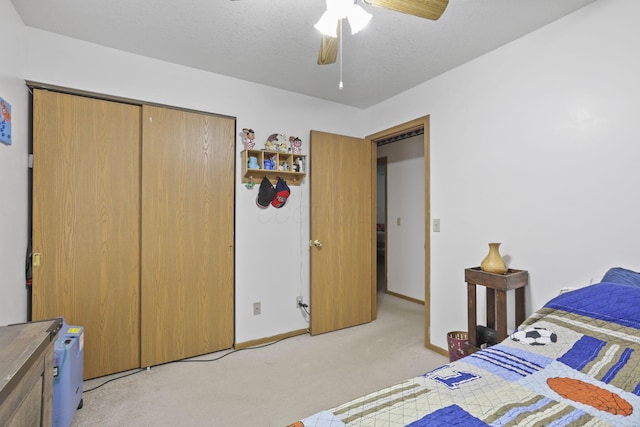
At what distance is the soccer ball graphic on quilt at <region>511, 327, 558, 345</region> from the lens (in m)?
1.26

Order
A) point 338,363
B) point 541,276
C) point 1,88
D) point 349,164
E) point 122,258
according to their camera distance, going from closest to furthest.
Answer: point 1,88 → point 541,276 → point 122,258 → point 338,363 → point 349,164

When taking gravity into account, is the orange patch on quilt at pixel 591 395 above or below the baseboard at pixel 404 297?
above

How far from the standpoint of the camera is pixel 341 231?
10.6ft

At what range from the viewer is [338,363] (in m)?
2.46

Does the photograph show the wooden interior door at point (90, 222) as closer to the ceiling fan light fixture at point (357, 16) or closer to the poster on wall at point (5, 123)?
the poster on wall at point (5, 123)

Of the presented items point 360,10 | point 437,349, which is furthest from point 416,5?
point 437,349

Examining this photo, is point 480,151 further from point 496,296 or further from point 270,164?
point 270,164

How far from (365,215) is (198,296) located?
6.20ft

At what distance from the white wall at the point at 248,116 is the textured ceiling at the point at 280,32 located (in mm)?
115

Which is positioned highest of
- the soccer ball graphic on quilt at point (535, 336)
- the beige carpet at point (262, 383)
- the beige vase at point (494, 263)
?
the beige vase at point (494, 263)

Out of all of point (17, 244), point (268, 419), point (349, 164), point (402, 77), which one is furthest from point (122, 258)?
point (402, 77)

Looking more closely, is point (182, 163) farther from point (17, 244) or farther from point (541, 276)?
point (541, 276)


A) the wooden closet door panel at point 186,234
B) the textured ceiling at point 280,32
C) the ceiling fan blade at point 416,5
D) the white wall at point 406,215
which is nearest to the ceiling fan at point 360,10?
the ceiling fan blade at point 416,5

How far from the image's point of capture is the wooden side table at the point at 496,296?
1.96 m
